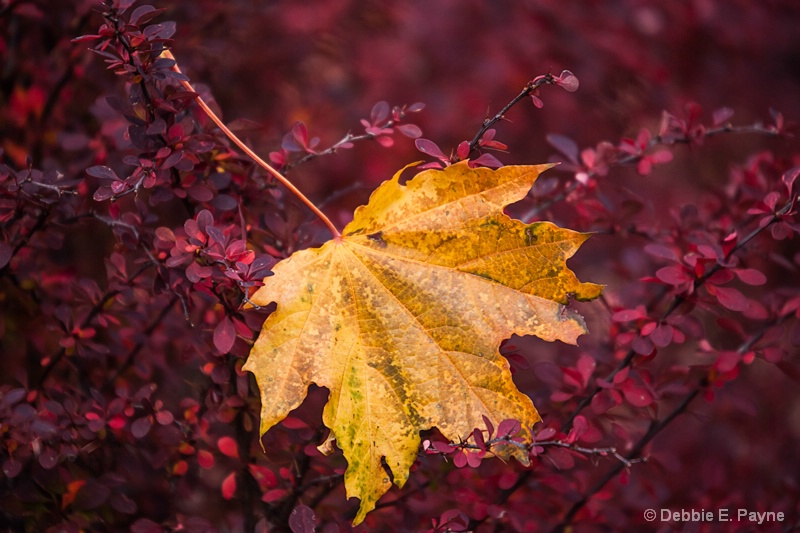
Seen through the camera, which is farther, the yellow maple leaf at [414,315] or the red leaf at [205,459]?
the red leaf at [205,459]

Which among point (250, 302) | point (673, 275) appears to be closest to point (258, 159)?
point (250, 302)

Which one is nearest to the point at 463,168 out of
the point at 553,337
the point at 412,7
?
the point at 553,337

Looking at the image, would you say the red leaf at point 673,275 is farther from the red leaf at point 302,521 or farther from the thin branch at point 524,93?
the red leaf at point 302,521

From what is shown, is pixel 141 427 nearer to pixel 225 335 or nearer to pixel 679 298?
pixel 225 335

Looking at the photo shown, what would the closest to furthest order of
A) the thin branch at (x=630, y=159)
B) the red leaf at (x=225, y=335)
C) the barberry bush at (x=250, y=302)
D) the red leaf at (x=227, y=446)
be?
1. the red leaf at (x=225, y=335)
2. the barberry bush at (x=250, y=302)
3. the red leaf at (x=227, y=446)
4. the thin branch at (x=630, y=159)

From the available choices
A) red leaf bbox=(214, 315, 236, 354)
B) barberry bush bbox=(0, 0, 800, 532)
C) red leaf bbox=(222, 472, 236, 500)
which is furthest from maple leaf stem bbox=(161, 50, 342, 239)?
red leaf bbox=(222, 472, 236, 500)

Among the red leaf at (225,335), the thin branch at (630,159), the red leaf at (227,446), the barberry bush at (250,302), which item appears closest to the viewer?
the red leaf at (225,335)

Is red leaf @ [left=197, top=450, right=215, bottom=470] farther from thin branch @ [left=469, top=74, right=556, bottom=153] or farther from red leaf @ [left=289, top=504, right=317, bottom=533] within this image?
thin branch @ [left=469, top=74, right=556, bottom=153]

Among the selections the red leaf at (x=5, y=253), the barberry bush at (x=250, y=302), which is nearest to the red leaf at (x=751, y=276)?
the barberry bush at (x=250, y=302)

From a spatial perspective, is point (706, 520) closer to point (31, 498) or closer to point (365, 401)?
point (365, 401)
